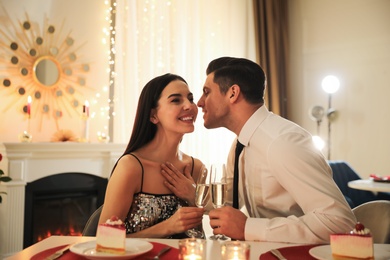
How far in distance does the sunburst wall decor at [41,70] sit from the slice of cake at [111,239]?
3.45 m

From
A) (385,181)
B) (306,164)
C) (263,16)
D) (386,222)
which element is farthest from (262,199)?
(263,16)

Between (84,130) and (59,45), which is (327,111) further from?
(59,45)

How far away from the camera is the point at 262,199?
1.84m

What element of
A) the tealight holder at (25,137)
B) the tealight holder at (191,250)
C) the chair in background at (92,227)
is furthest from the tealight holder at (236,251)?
the tealight holder at (25,137)

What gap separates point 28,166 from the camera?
4.12m

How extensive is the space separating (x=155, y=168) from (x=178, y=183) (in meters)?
0.13

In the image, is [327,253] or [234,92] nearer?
[327,253]

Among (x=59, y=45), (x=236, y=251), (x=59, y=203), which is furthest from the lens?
(x=59, y=45)

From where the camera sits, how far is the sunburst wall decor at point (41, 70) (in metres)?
4.34

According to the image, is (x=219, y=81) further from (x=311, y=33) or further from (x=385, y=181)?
(x=311, y=33)

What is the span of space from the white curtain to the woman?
9.13ft

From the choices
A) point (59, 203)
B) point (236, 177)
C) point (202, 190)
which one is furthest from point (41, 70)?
point (202, 190)

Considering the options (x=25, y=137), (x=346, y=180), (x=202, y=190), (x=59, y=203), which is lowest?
(x=59, y=203)

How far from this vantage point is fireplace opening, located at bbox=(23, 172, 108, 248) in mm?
4179
